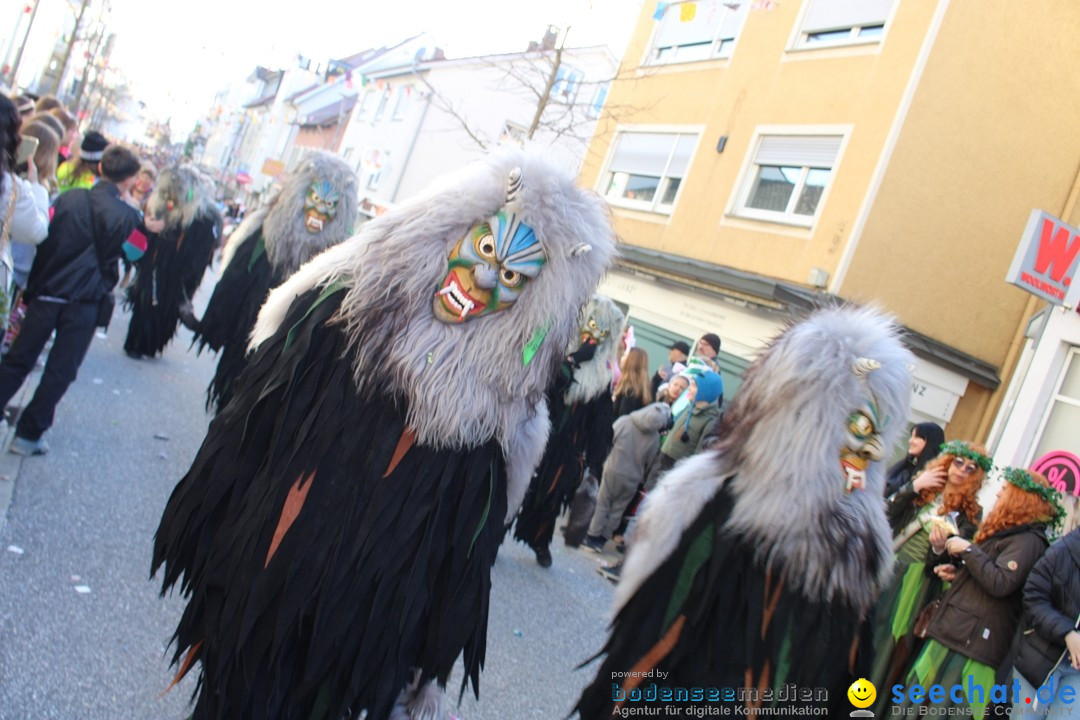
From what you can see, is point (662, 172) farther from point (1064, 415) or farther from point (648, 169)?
point (1064, 415)

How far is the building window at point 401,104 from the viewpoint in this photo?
105ft

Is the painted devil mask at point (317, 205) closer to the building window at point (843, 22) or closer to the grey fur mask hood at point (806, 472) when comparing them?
the grey fur mask hood at point (806, 472)

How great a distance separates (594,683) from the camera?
10.3 feet

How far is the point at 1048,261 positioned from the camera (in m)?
9.05

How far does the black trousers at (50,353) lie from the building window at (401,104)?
1104 inches

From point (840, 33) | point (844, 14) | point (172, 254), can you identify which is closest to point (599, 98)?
point (840, 33)

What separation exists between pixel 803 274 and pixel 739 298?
1181 mm

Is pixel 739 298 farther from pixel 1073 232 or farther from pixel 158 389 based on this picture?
pixel 158 389

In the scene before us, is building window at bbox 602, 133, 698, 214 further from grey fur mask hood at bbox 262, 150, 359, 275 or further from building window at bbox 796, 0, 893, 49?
grey fur mask hood at bbox 262, 150, 359, 275

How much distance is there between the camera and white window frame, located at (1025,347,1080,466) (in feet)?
32.1

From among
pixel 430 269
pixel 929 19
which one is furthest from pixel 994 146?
pixel 430 269

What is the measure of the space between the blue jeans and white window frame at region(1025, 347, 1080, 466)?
6.53m

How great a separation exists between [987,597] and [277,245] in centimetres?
463

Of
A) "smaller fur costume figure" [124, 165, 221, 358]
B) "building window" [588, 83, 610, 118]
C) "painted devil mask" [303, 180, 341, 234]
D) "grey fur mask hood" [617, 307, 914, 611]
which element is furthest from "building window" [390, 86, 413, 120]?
"grey fur mask hood" [617, 307, 914, 611]
